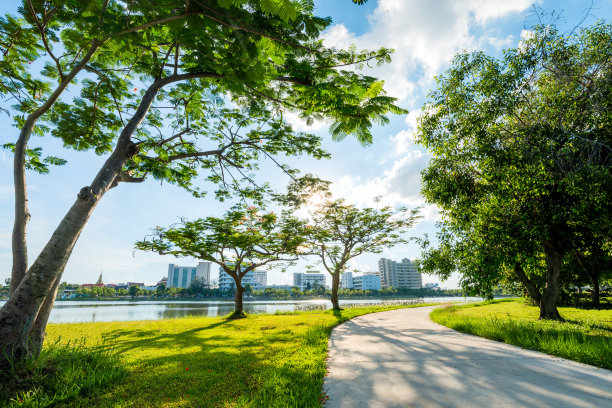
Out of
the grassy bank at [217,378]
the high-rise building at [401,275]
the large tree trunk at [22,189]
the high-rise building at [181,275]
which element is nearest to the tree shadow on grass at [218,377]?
the grassy bank at [217,378]

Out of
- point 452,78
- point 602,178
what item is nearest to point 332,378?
point 602,178

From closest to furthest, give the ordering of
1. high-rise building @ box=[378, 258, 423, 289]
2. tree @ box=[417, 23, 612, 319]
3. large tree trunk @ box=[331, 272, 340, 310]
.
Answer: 1. tree @ box=[417, 23, 612, 319]
2. large tree trunk @ box=[331, 272, 340, 310]
3. high-rise building @ box=[378, 258, 423, 289]

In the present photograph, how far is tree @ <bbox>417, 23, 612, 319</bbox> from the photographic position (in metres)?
6.26

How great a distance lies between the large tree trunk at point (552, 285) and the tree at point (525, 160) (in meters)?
0.03

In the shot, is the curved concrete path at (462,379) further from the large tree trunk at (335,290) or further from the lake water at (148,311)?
the lake water at (148,311)

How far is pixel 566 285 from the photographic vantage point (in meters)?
20.4

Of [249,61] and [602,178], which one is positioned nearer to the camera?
[249,61]

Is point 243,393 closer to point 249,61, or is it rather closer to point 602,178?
point 249,61

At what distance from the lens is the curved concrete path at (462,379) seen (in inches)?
107

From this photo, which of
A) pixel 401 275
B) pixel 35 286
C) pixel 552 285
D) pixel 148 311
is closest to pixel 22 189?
pixel 35 286

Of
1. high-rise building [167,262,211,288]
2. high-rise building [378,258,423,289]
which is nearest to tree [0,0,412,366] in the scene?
high-rise building [378,258,423,289]

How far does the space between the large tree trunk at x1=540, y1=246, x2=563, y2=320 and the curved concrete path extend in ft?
19.0

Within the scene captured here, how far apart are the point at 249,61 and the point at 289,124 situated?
3735mm

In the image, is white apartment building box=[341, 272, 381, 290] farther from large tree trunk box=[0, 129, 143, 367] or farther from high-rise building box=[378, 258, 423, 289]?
large tree trunk box=[0, 129, 143, 367]
